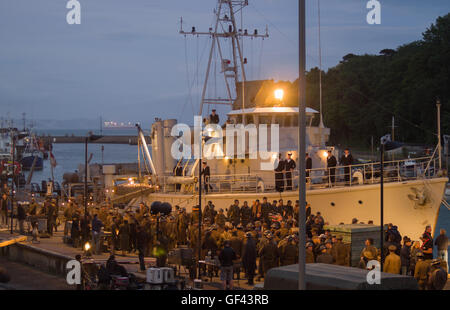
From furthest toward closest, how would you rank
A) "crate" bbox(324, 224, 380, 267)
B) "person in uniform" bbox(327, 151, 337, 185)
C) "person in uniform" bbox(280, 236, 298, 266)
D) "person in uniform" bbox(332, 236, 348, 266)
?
"person in uniform" bbox(327, 151, 337, 185), "crate" bbox(324, 224, 380, 267), "person in uniform" bbox(280, 236, 298, 266), "person in uniform" bbox(332, 236, 348, 266)

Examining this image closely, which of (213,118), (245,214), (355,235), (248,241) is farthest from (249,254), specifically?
(213,118)

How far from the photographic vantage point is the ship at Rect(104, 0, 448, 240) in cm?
2039

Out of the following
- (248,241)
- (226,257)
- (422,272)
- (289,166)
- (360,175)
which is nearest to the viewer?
(422,272)

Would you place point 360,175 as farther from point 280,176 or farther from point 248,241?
point 248,241

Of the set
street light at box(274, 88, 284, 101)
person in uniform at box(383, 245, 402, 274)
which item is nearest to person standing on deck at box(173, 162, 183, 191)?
street light at box(274, 88, 284, 101)

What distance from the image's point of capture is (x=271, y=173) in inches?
920

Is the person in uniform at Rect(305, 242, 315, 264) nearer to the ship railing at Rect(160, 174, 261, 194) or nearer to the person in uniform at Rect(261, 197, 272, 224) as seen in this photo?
the person in uniform at Rect(261, 197, 272, 224)

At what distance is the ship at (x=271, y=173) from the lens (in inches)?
803

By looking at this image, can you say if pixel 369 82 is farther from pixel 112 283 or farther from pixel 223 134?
pixel 112 283

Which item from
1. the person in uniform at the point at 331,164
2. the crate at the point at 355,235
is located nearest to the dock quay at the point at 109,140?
the person in uniform at the point at 331,164

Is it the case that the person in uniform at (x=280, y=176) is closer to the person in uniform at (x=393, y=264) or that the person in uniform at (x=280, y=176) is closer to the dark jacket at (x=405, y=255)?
the dark jacket at (x=405, y=255)

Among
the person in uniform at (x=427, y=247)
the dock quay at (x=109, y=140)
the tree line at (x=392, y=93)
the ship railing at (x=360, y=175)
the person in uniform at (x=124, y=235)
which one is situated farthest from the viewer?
the dock quay at (x=109, y=140)

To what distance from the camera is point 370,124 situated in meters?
71.2
